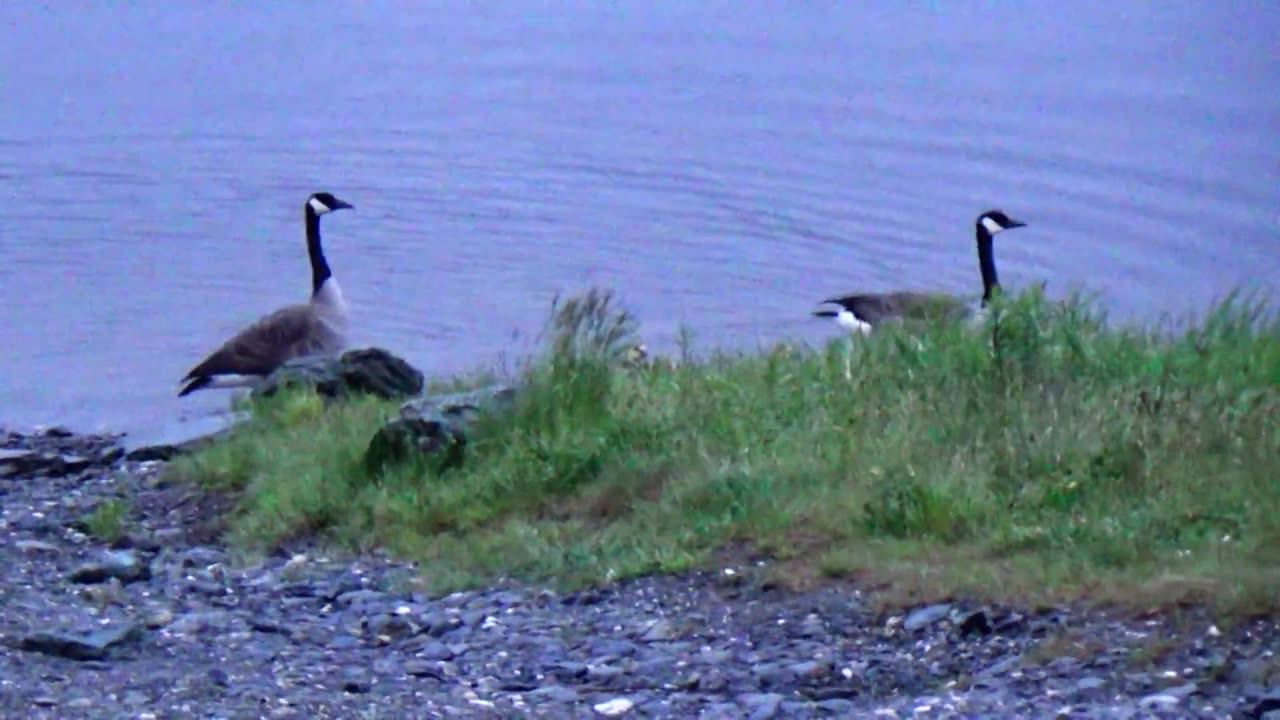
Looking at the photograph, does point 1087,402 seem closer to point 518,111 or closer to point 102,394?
point 102,394

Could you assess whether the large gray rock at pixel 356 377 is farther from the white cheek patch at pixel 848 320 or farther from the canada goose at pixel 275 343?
the white cheek patch at pixel 848 320

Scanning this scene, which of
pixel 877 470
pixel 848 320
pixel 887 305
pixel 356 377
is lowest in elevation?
pixel 848 320

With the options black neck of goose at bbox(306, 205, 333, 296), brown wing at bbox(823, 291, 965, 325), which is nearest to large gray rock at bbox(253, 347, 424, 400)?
brown wing at bbox(823, 291, 965, 325)

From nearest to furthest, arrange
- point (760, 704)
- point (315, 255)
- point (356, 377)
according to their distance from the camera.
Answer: point (760, 704) → point (356, 377) → point (315, 255)

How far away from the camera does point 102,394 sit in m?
15.6

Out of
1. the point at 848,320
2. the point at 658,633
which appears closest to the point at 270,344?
the point at 848,320

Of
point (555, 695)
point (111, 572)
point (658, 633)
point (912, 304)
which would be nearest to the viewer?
point (555, 695)

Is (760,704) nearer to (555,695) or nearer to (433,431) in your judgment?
(555,695)

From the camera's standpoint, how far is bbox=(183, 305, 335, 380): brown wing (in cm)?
1452

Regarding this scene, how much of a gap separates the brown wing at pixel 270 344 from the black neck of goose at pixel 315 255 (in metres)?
1.03

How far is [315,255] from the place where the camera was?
16.9 metres

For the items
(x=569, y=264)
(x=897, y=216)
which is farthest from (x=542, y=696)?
A: (x=897, y=216)

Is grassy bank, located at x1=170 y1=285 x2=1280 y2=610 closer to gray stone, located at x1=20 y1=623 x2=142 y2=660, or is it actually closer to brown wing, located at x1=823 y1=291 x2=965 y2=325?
gray stone, located at x1=20 y1=623 x2=142 y2=660

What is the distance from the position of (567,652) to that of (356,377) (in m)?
5.49
